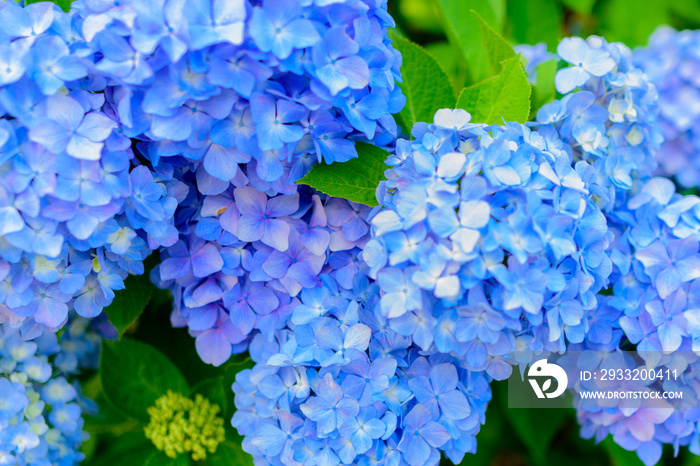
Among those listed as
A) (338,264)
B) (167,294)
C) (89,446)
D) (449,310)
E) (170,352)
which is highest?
(449,310)

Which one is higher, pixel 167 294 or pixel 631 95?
pixel 631 95

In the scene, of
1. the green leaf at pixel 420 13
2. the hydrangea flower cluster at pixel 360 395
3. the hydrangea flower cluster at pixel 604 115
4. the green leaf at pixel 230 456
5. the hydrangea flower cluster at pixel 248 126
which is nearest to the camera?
the hydrangea flower cluster at pixel 248 126

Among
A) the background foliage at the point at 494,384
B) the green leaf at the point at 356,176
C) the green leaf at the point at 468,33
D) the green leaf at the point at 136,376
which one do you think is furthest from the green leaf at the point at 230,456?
the green leaf at the point at 468,33

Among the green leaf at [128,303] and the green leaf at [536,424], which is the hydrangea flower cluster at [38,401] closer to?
the green leaf at [128,303]

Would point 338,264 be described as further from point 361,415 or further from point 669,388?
point 669,388

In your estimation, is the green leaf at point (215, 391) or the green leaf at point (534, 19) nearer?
the green leaf at point (215, 391)

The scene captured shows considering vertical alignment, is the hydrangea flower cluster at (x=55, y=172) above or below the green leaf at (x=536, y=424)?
above

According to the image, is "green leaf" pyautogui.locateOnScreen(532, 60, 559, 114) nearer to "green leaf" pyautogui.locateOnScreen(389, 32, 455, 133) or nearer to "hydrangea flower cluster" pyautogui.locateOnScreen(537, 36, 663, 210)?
"hydrangea flower cluster" pyautogui.locateOnScreen(537, 36, 663, 210)

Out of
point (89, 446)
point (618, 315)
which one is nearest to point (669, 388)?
point (618, 315)
